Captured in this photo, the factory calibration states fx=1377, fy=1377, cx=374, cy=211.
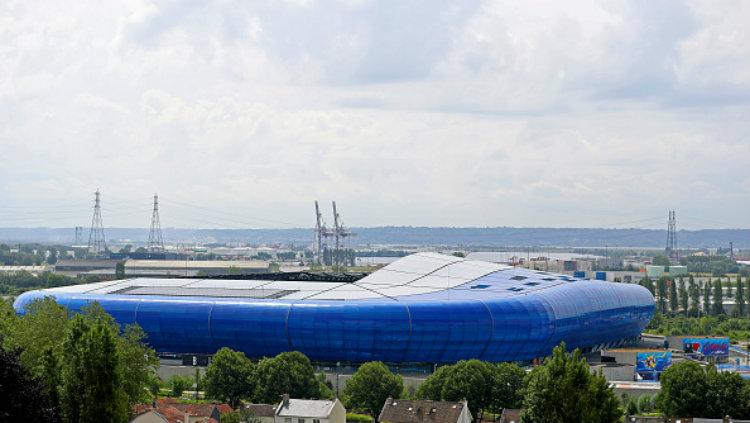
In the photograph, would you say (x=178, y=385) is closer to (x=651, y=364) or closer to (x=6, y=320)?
(x=6, y=320)

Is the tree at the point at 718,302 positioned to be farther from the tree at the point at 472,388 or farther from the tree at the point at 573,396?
the tree at the point at 573,396

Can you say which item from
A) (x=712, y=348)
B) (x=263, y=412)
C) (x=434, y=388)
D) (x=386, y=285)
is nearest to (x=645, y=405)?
(x=434, y=388)

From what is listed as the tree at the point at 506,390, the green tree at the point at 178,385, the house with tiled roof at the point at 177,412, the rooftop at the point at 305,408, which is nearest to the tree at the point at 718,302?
the green tree at the point at 178,385

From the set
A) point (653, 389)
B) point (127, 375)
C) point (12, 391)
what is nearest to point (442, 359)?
point (653, 389)

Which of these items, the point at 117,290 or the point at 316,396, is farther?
the point at 117,290

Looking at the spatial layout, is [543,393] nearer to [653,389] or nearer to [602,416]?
[602,416]
